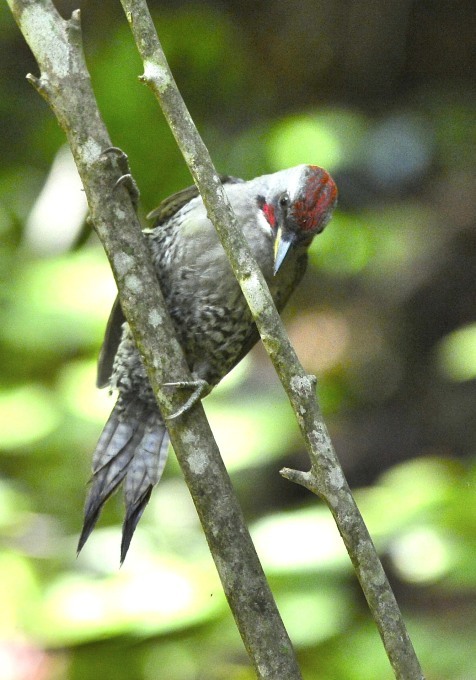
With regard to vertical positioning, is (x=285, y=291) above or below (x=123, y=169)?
below

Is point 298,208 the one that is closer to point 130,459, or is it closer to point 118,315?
point 118,315

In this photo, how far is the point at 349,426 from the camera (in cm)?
497

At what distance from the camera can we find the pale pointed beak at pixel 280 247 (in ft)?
7.67

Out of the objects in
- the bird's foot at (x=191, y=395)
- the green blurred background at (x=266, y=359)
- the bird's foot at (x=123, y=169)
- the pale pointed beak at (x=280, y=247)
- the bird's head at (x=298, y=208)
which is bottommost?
the green blurred background at (x=266, y=359)

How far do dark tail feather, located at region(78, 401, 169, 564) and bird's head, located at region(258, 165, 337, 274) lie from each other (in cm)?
64

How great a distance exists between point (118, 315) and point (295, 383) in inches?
50.0

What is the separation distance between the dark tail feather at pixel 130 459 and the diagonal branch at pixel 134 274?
0.60 metres

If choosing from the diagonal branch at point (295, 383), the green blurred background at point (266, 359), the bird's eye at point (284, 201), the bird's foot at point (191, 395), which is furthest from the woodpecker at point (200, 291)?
the diagonal branch at point (295, 383)

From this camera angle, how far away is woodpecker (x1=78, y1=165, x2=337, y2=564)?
242 cm

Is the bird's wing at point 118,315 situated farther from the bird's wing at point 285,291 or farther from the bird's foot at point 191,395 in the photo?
the bird's foot at point 191,395

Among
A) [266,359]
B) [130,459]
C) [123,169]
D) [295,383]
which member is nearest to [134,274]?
[123,169]

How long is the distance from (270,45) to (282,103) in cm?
41

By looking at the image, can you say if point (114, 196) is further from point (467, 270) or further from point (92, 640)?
point (467, 270)

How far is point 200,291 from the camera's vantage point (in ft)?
8.13
